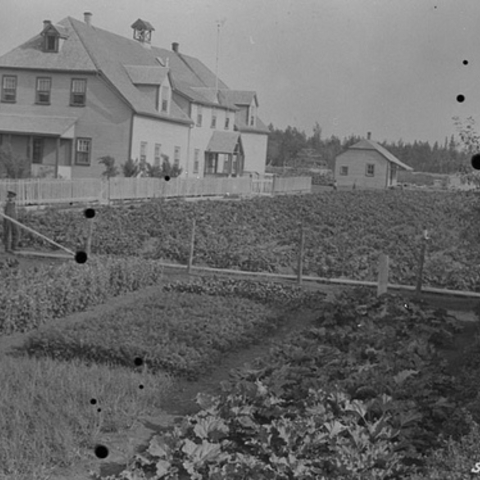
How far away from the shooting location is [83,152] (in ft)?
85.5

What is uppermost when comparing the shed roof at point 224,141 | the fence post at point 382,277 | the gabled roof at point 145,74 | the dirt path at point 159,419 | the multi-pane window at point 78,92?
the gabled roof at point 145,74

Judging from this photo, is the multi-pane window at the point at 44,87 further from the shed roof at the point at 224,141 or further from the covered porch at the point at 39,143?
the shed roof at the point at 224,141

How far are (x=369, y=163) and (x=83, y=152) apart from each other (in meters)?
10.1

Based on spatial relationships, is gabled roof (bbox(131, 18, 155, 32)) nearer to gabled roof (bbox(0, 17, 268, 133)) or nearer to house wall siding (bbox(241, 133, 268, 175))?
gabled roof (bbox(0, 17, 268, 133))

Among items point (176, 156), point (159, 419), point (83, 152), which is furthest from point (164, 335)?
point (83, 152)

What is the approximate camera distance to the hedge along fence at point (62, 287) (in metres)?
10.1

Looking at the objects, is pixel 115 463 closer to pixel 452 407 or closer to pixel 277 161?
pixel 452 407

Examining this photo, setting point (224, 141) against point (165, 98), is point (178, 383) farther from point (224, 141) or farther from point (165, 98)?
point (165, 98)

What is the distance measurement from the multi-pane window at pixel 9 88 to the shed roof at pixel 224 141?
510cm

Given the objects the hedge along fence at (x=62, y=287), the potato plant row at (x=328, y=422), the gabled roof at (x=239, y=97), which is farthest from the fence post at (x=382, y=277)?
the gabled roof at (x=239, y=97)


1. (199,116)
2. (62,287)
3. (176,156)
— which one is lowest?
(62,287)

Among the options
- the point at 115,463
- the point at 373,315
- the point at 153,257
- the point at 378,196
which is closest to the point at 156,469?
the point at 115,463

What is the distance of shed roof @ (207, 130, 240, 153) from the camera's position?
18453mm

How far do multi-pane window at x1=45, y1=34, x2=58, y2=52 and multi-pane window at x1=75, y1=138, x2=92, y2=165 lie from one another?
378 centimetres
